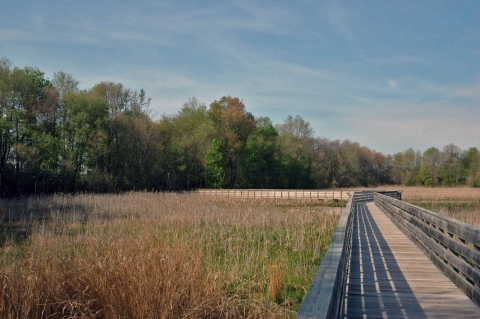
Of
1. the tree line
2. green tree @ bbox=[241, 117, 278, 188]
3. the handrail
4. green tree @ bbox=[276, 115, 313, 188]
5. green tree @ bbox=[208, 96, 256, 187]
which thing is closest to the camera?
the handrail

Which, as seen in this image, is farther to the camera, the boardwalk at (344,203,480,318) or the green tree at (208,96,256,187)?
the green tree at (208,96,256,187)

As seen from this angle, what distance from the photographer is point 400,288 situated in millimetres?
5246

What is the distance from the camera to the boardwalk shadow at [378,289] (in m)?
4.32

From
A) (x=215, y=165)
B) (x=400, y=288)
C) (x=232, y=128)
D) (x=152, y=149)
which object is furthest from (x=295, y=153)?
(x=400, y=288)

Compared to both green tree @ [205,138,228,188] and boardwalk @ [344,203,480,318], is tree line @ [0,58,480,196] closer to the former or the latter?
green tree @ [205,138,228,188]

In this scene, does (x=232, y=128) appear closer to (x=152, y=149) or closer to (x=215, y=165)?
(x=215, y=165)

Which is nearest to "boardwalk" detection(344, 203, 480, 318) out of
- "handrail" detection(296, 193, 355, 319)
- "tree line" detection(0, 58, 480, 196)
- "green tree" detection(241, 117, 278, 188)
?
"handrail" detection(296, 193, 355, 319)

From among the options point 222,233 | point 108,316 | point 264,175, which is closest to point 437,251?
point 108,316

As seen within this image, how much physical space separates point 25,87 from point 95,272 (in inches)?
1248

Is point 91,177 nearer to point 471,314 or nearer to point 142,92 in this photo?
point 142,92

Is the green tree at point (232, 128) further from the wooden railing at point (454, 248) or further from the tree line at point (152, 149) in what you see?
the wooden railing at point (454, 248)

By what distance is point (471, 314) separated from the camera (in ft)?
13.6

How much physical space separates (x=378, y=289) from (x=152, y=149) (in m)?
40.8

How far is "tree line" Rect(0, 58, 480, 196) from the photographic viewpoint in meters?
32.1
